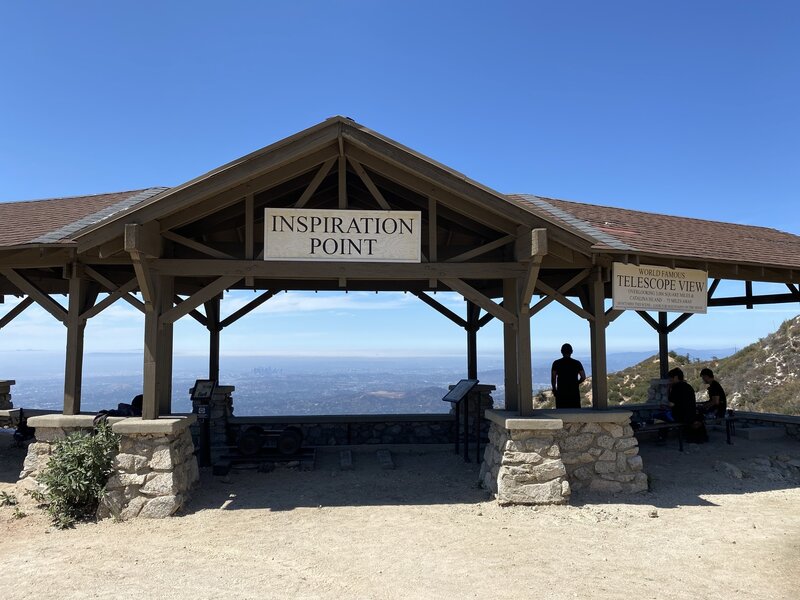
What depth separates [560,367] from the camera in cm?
849

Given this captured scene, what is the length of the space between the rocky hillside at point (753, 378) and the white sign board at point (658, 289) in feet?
41.6

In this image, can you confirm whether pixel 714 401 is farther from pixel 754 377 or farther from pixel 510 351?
pixel 754 377

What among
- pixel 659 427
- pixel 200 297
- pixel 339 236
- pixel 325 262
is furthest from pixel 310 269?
pixel 659 427

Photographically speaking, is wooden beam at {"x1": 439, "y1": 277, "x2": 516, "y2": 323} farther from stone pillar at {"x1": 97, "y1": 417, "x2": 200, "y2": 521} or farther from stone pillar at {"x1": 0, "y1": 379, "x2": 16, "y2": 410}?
stone pillar at {"x1": 0, "y1": 379, "x2": 16, "y2": 410}

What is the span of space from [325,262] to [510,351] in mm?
2872

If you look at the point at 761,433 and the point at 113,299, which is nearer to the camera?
the point at 113,299

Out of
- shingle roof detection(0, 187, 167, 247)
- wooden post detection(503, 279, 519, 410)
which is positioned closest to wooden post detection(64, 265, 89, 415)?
shingle roof detection(0, 187, 167, 247)

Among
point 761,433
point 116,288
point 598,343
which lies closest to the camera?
point 116,288

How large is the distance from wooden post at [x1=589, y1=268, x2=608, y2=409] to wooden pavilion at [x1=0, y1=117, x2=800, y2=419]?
0.02 m

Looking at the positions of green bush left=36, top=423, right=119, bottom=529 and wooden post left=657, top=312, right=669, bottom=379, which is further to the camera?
wooden post left=657, top=312, right=669, bottom=379

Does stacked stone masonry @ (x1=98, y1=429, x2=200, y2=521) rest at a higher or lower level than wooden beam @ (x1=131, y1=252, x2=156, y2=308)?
lower

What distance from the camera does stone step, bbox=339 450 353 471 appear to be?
28.0 feet

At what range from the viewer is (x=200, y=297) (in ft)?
21.6

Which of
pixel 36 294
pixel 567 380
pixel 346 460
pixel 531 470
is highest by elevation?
pixel 36 294
